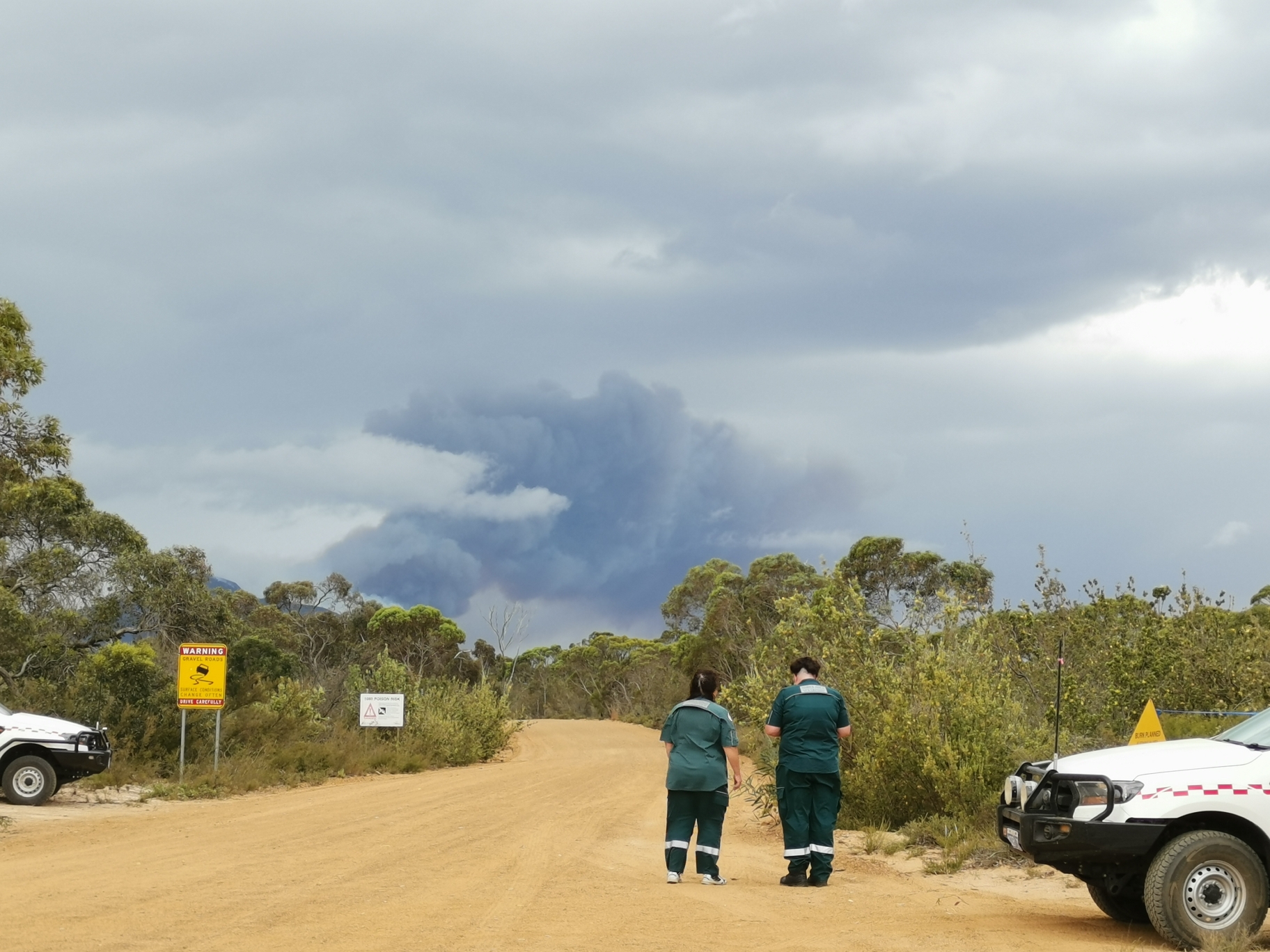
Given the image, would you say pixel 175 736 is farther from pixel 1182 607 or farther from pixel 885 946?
pixel 885 946

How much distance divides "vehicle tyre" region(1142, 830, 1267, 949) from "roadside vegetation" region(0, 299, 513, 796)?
17.8m

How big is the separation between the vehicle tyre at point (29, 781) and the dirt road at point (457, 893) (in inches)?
31.1

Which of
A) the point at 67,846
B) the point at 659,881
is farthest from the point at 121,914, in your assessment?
the point at 67,846

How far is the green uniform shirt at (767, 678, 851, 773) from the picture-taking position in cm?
1187

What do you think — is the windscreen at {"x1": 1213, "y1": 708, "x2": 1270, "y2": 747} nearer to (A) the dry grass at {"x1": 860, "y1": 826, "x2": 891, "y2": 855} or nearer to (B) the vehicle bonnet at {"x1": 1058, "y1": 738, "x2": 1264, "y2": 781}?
(B) the vehicle bonnet at {"x1": 1058, "y1": 738, "x2": 1264, "y2": 781}

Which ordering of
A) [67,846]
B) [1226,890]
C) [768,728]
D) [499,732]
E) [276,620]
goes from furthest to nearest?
1. [276,620]
2. [499,732]
3. [67,846]
4. [768,728]
5. [1226,890]

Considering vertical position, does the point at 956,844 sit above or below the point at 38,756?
above

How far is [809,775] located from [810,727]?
1.38ft

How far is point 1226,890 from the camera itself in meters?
8.77

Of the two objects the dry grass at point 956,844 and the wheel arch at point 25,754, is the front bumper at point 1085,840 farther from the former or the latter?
the wheel arch at point 25,754

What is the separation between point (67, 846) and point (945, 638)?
10558 millimetres

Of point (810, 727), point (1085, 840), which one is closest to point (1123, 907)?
point (1085, 840)

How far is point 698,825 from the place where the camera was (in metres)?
11.8

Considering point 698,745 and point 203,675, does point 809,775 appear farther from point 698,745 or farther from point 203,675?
point 203,675
